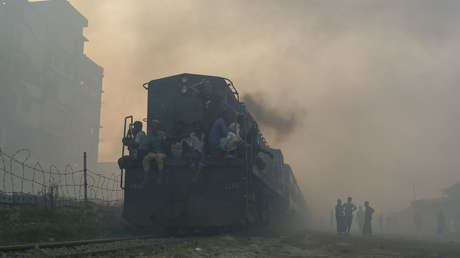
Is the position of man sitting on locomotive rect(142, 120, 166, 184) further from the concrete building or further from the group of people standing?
the concrete building

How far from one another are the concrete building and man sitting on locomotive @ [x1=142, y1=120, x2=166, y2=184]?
1210 inches

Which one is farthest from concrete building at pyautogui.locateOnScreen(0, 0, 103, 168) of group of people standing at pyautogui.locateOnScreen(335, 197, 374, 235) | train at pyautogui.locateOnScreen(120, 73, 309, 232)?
train at pyautogui.locateOnScreen(120, 73, 309, 232)

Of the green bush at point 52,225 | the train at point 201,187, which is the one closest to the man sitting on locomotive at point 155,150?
the train at point 201,187

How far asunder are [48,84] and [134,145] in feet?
118

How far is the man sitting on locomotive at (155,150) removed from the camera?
8.48m

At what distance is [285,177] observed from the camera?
754 inches

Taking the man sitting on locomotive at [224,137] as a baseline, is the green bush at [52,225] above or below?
below

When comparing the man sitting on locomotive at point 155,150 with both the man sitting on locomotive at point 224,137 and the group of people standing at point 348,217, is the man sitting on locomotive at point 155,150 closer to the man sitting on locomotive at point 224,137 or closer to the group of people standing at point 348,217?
the man sitting on locomotive at point 224,137

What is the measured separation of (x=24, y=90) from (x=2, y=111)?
3340 millimetres

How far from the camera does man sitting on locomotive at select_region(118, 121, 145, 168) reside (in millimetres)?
9031

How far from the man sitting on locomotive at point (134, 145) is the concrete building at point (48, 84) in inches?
1173

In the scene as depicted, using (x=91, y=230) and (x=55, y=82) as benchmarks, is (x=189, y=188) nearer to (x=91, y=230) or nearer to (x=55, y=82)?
(x=91, y=230)

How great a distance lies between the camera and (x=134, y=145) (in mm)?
→ 9242

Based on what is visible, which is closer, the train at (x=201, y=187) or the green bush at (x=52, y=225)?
the green bush at (x=52, y=225)
